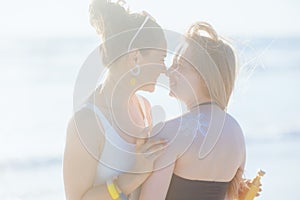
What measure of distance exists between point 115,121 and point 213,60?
412 millimetres

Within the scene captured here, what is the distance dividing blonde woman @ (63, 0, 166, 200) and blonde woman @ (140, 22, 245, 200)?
60 millimetres

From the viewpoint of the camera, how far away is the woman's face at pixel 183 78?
2.87 metres

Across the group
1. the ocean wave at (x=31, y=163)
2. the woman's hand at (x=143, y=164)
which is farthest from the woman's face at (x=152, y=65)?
the ocean wave at (x=31, y=163)

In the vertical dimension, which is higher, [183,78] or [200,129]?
[183,78]

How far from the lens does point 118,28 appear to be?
2832 mm

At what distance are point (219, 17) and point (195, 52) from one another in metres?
8.86

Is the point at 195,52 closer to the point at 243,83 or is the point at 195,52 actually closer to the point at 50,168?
the point at 243,83

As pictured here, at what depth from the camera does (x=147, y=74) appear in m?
2.93

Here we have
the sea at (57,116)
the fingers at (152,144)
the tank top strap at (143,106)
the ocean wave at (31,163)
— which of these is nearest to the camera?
the fingers at (152,144)


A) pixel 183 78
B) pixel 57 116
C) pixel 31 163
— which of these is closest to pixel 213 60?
pixel 183 78

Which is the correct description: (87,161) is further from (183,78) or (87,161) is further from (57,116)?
(57,116)

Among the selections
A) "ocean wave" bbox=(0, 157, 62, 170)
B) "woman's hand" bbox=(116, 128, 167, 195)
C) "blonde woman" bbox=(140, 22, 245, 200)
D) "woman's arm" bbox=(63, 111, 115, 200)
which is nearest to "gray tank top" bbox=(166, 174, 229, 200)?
"blonde woman" bbox=(140, 22, 245, 200)

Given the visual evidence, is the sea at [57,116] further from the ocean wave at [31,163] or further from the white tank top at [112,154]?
the white tank top at [112,154]

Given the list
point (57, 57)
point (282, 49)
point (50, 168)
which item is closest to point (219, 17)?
point (282, 49)
